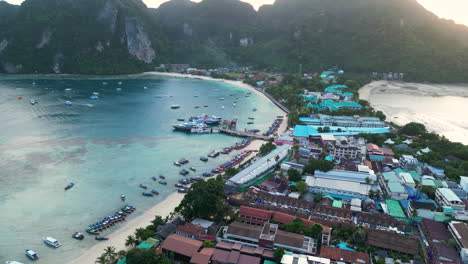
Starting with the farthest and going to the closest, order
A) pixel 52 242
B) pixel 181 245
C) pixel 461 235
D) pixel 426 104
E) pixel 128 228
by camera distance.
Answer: pixel 426 104 < pixel 128 228 < pixel 52 242 < pixel 461 235 < pixel 181 245

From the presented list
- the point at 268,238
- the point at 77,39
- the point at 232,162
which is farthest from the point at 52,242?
the point at 77,39

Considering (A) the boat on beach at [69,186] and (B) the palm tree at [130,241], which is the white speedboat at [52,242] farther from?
(A) the boat on beach at [69,186]

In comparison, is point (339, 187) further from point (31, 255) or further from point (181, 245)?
point (31, 255)

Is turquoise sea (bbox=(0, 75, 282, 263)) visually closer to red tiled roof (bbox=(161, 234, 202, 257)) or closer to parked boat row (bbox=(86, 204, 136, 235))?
parked boat row (bbox=(86, 204, 136, 235))

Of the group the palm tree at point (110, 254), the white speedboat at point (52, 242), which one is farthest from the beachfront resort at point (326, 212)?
the white speedboat at point (52, 242)

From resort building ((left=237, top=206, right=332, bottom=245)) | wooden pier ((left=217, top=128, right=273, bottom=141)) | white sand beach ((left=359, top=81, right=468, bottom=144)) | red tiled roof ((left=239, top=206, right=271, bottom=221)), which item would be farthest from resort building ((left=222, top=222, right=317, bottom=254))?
white sand beach ((left=359, top=81, right=468, bottom=144))

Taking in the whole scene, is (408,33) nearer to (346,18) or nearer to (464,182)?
(346,18)

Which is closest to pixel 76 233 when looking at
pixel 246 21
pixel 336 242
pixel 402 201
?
pixel 336 242

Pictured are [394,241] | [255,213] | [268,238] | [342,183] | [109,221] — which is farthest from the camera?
[342,183]
